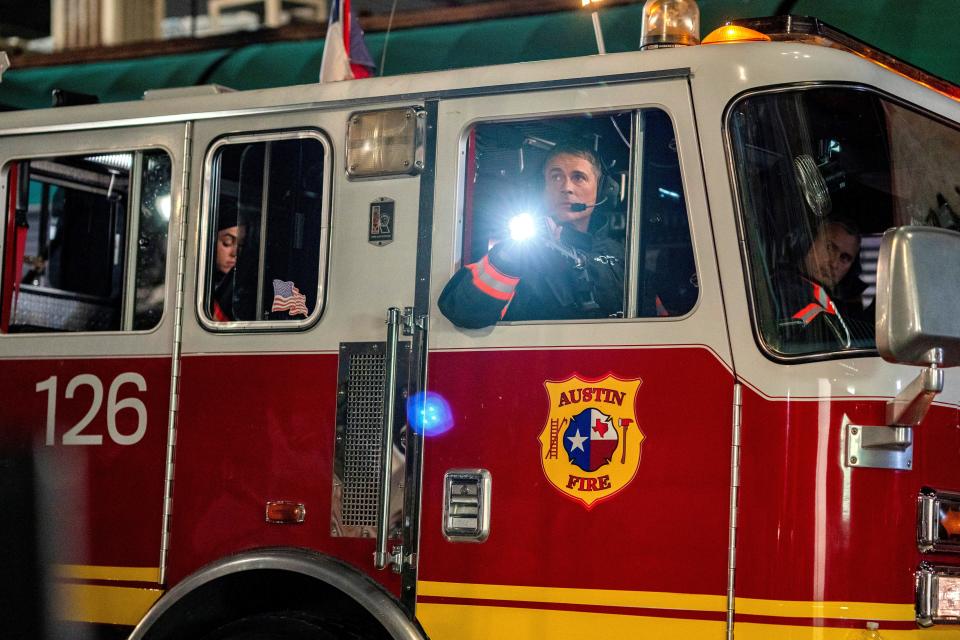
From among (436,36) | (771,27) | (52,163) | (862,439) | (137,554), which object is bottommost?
(137,554)

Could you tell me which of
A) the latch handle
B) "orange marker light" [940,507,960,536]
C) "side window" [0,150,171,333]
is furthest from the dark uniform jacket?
"side window" [0,150,171,333]

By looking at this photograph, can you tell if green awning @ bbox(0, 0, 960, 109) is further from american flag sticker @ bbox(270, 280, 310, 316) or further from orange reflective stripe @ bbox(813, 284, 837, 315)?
orange reflective stripe @ bbox(813, 284, 837, 315)

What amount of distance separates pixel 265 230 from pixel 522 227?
0.99m

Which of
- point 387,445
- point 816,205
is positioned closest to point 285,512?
point 387,445

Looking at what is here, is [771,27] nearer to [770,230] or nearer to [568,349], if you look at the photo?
[770,230]

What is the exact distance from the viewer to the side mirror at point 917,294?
337 centimetres

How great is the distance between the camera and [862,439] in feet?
12.2

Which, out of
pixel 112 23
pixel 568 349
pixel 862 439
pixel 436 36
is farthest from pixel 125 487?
pixel 112 23

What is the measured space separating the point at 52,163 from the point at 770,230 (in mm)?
2913

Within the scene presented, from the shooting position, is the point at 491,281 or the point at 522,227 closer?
the point at 491,281

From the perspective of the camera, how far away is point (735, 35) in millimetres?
4203

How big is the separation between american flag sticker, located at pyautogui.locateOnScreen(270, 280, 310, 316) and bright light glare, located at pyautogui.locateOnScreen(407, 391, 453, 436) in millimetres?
574

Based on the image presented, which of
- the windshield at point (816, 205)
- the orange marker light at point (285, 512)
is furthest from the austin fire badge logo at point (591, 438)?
the orange marker light at point (285, 512)

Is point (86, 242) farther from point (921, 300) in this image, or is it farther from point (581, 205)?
point (921, 300)
